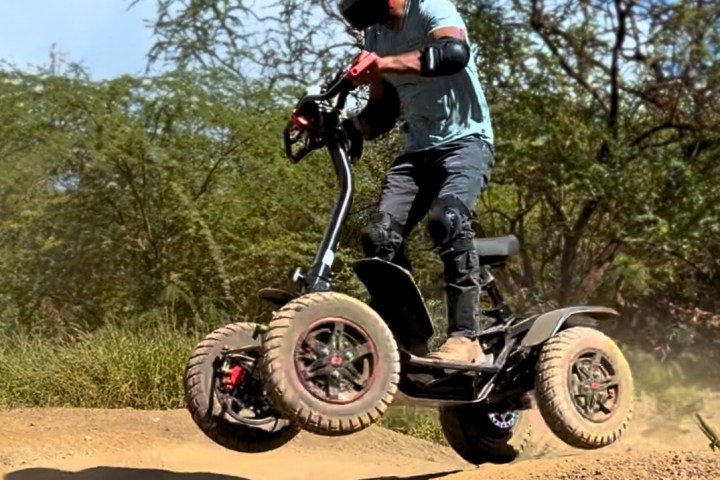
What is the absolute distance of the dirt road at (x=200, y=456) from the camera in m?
4.55

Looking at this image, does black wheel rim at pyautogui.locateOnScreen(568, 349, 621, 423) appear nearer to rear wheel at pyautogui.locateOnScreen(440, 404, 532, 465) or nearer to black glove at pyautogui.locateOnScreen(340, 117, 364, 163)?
rear wheel at pyautogui.locateOnScreen(440, 404, 532, 465)

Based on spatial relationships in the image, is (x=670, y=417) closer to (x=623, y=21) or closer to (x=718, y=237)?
(x=718, y=237)

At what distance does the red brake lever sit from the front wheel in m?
1.48

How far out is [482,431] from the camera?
200 inches

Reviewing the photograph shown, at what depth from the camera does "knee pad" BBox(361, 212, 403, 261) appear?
4.23 metres

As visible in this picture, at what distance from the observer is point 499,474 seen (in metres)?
4.36

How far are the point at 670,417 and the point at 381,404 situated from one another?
8207 mm

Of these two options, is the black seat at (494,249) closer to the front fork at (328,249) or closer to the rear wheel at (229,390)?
the front fork at (328,249)

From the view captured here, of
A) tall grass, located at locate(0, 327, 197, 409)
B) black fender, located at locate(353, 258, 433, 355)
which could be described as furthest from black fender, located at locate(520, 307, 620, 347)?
tall grass, located at locate(0, 327, 197, 409)

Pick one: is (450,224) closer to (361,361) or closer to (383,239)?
(383,239)

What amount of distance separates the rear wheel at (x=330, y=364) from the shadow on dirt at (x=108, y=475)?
193 centimetres

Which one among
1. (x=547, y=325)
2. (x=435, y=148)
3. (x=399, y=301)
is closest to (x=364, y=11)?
(x=435, y=148)

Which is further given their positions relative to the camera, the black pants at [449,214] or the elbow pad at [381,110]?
the elbow pad at [381,110]

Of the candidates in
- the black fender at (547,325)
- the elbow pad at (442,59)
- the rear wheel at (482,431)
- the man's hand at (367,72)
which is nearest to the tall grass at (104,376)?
the rear wheel at (482,431)
